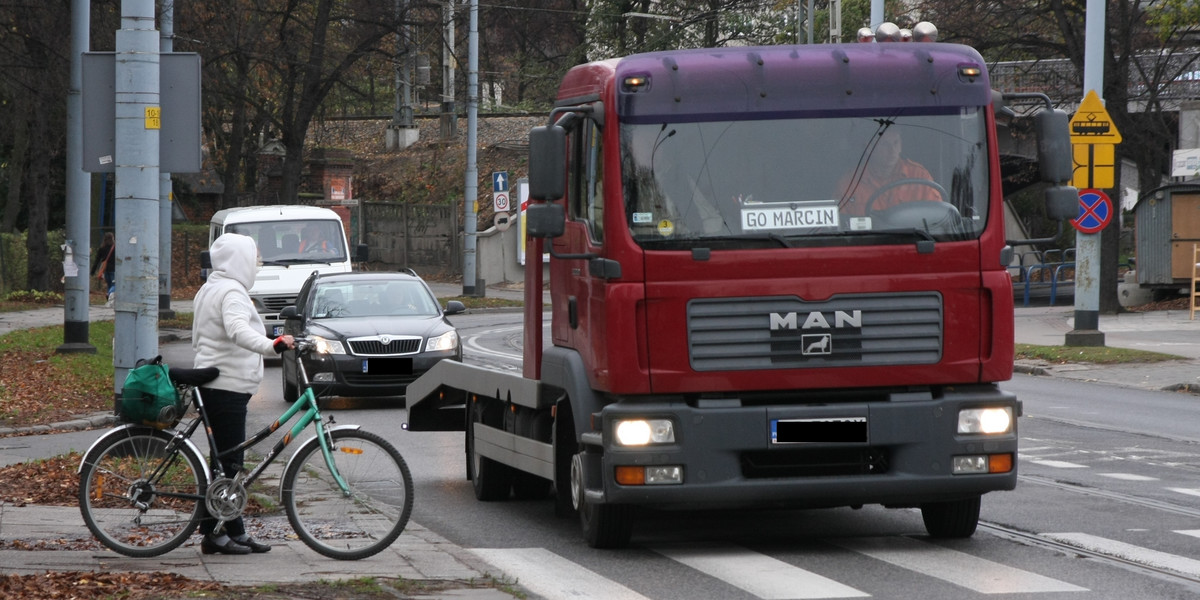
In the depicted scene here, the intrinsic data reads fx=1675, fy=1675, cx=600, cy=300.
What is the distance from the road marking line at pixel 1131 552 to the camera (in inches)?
314

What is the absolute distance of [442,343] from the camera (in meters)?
17.7

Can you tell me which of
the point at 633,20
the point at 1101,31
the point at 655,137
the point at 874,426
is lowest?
the point at 874,426

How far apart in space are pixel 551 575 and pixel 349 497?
3.64 feet

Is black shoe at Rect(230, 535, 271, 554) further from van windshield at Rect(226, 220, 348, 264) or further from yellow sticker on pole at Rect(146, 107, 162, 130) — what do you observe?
van windshield at Rect(226, 220, 348, 264)

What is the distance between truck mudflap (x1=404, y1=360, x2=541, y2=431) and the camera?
389 inches

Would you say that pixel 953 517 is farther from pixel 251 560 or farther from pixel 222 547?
pixel 222 547

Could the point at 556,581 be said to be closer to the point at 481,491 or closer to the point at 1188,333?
the point at 481,491

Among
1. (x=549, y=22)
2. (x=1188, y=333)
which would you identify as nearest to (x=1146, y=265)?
(x=1188, y=333)

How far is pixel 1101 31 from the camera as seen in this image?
939 inches

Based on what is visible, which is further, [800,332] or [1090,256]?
[1090,256]

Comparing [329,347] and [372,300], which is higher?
[372,300]

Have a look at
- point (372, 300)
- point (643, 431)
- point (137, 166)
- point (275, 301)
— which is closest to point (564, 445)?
point (643, 431)

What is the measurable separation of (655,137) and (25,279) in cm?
3656

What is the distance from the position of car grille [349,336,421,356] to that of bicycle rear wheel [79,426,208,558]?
9.25 meters
